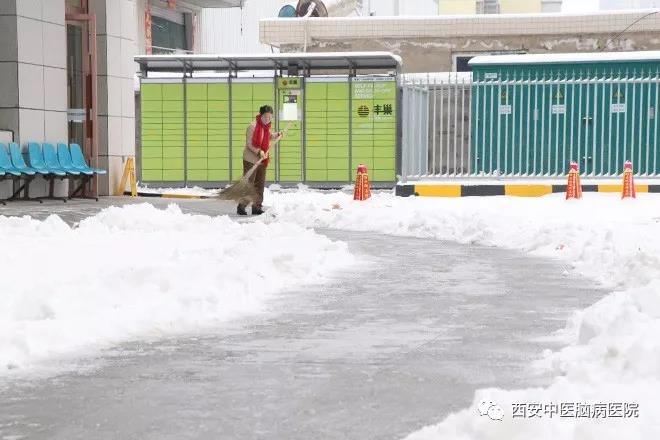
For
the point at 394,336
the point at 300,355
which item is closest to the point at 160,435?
the point at 300,355

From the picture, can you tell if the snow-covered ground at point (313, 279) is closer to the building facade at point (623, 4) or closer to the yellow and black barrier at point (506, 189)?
the yellow and black barrier at point (506, 189)

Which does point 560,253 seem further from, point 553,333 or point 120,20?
point 120,20

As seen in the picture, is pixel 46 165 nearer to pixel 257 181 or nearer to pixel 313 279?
pixel 257 181

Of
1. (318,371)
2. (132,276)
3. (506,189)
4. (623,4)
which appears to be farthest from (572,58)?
(623,4)

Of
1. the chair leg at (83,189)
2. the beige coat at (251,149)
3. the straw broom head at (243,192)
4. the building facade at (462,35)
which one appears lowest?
the chair leg at (83,189)

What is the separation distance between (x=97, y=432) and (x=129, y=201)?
723 inches

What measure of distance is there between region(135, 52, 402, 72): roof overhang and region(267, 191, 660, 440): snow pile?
3276 millimetres

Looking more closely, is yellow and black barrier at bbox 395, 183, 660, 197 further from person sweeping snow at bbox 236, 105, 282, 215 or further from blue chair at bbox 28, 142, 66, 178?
blue chair at bbox 28, 142, 66, 178

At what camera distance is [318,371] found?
582 cm

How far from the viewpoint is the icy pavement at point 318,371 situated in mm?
4723

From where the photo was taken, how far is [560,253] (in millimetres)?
12164

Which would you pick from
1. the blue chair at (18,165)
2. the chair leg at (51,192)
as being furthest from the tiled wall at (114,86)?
the blue chair at (18,165)

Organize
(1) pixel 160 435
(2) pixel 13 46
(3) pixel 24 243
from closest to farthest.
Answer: (1) pixel 160 435 → (3) pixel 24 243 → (2) pixel 13 46

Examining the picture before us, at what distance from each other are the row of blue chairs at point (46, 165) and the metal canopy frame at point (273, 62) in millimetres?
3681
